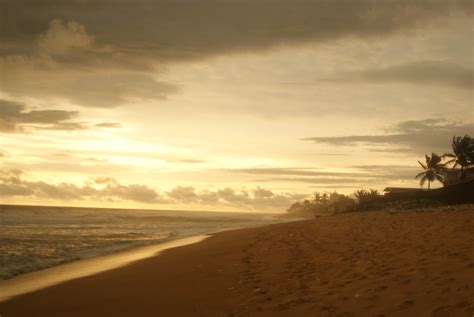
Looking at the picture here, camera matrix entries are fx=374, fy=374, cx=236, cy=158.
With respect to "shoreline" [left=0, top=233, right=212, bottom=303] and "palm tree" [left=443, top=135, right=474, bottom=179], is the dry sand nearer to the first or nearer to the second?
"shoreline" [left=0, top=233, right=212, bottom=303]

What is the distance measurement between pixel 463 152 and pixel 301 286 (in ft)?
167

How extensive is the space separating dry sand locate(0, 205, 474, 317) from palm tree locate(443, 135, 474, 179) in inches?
1683

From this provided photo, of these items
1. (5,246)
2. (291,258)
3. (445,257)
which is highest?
(445,257)

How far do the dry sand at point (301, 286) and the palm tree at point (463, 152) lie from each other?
1683 inches

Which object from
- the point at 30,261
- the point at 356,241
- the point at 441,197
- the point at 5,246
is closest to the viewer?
the point at 356,241

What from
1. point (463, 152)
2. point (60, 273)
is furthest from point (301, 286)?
point (463, 152)

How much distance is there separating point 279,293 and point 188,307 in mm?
1708

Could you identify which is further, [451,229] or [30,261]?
[30,261]

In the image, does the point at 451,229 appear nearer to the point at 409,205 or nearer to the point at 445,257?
the point at 445,257

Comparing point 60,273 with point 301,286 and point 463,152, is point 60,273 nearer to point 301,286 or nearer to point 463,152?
point 301,286

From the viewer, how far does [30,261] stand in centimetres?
1466

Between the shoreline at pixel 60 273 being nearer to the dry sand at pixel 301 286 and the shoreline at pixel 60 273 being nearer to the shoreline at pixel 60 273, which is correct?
the shoreline at pixel 60 273

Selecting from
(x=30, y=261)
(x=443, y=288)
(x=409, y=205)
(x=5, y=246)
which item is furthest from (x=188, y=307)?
(x=409, y=205)

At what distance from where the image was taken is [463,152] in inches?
1943
